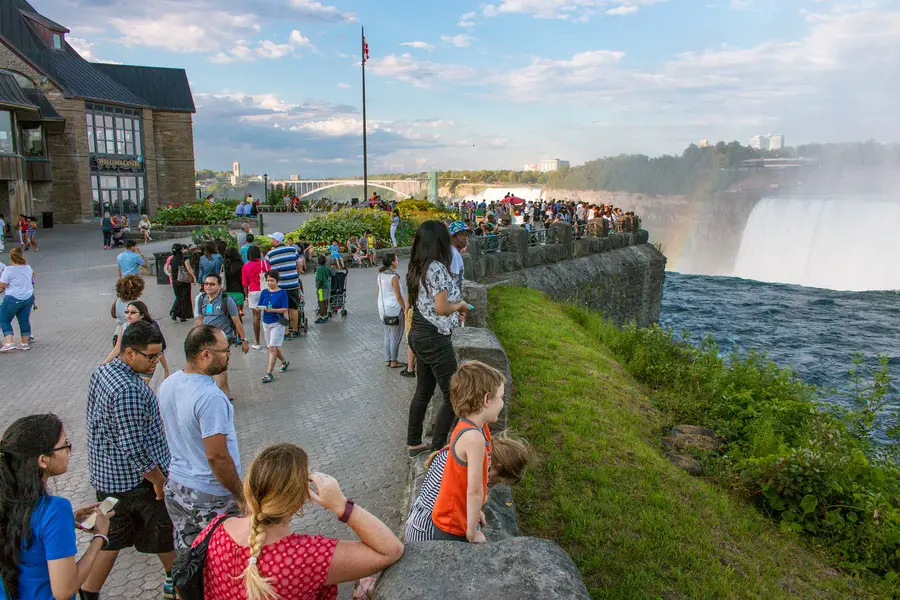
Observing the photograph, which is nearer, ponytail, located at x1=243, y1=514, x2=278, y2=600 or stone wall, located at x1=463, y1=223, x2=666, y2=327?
ponytail, located at x1=243, y1=514, x2=278, y2=600

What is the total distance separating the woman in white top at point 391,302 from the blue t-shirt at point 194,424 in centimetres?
498

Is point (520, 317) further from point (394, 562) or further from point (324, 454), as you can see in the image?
point (394, 562)

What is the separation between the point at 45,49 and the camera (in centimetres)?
3716

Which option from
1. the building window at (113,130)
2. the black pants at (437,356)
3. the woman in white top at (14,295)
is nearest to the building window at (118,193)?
the building window at (113,130)

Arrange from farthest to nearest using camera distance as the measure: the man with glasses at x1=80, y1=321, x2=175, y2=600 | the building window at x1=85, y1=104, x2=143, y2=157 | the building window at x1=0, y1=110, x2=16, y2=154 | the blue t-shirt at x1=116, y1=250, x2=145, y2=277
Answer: the building window at x1=85, y1=104, x2=143, y2=157, the building window at x1=0, y1=110, x2=16, y2=154, the blue t-shirt at x1=116, y1=250, x2=145, y2=277, the man with glasses at x1=80, y1=321, x2=175, y2=600

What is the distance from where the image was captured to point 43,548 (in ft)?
8.10

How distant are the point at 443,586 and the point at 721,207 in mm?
79736

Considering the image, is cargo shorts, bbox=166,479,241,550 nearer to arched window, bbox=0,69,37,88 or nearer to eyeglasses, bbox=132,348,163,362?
eyeglasses, bbox=132,348,163,362

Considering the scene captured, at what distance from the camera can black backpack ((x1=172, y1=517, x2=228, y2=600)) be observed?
2439 mm

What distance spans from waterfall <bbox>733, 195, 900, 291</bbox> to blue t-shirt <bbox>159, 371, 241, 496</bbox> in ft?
164

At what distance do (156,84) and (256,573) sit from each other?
49.1 m

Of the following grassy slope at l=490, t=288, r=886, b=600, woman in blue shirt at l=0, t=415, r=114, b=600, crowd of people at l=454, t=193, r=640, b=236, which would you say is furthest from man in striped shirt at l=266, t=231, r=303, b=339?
crowd of people at l=454, t=193, r=640, b=236

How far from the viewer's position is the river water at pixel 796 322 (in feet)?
70.2

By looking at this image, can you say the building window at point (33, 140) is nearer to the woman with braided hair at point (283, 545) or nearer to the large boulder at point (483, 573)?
the woman with braided hair at point (283, 545)
